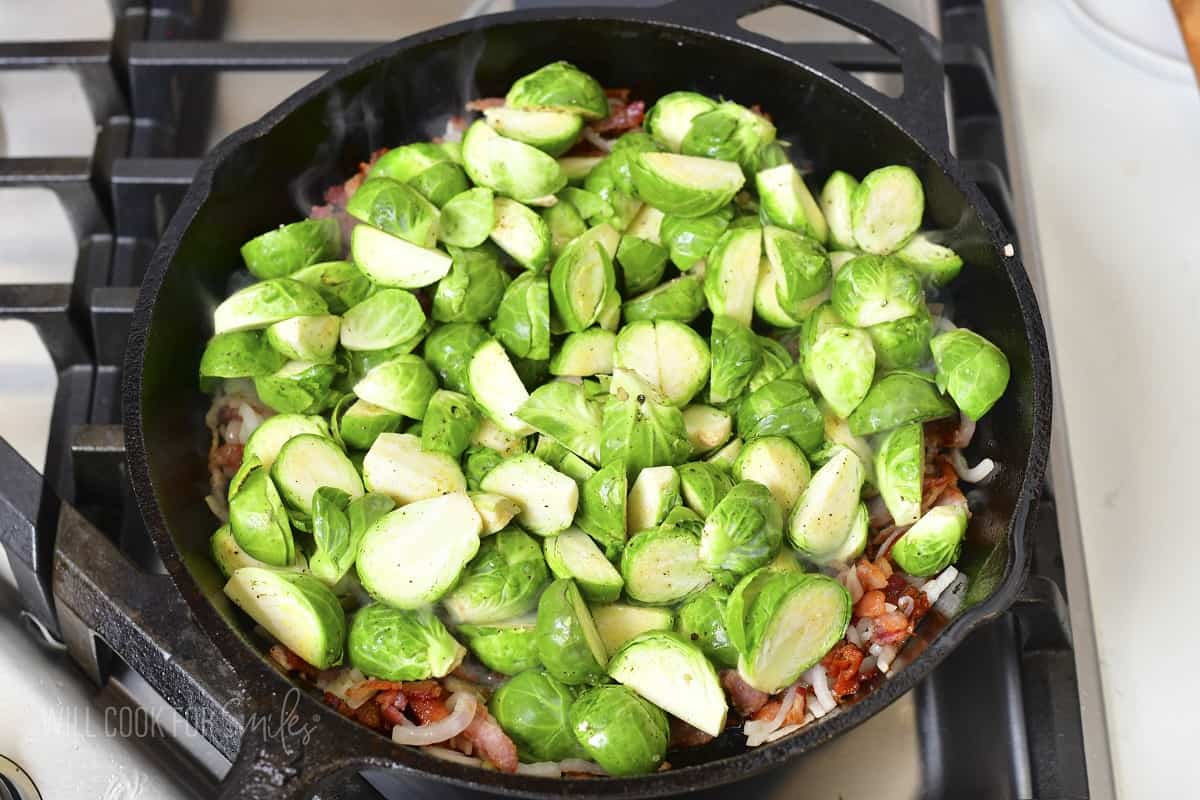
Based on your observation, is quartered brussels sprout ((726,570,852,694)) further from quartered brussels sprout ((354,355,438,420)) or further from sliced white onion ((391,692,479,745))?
quartered brussels sprout ((354,355,438,420))

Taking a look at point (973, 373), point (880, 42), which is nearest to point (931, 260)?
point (973, 373)

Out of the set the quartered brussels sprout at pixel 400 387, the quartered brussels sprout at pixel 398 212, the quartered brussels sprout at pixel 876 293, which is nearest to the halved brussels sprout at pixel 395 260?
the quartered brussels sprout at pixel 398 212

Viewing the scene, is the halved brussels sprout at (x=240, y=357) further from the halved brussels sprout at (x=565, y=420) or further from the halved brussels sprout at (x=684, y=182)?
the halved brussels sprout at (x=684, y=182)

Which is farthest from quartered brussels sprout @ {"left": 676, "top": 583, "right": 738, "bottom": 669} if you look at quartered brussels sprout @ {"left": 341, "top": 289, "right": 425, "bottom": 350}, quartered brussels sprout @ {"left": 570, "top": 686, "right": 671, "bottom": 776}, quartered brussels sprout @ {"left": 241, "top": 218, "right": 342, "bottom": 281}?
quartered brussels sprout @ {"left": 241, "top": 218, "right": 342, "bottom": 281}

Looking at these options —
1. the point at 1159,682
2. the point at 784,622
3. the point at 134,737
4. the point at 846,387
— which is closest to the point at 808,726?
the point at 784,622

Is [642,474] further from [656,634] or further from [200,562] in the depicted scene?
[200,562]

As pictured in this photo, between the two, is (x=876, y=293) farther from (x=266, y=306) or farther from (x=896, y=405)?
(x=266, y=306)
